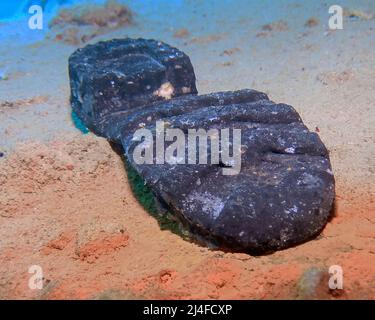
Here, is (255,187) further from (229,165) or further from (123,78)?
(123,78)

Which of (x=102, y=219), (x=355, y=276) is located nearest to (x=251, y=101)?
(x=102, y=219)

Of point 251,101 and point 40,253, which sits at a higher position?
point 251,101

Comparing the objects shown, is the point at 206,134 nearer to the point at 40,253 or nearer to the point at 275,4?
the point at 40,253

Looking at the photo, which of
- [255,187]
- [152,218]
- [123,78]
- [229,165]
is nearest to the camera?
[255,187]

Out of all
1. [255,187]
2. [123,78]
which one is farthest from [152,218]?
[123,78]

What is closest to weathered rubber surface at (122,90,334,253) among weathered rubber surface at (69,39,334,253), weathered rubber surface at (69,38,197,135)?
weathered rubber surface at (69,39,334,253)

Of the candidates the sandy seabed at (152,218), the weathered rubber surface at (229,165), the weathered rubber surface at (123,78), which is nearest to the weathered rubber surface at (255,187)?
the weathered rubber surface at (229,165)

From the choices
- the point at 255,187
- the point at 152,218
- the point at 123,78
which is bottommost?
the point at 152,218
